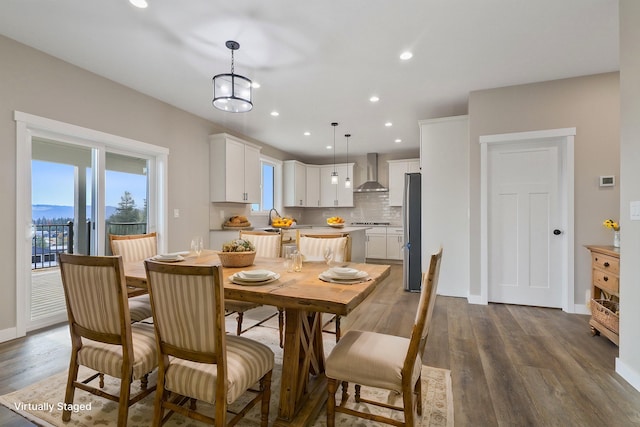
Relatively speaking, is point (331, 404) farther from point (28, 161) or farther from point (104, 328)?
point (28, 161)


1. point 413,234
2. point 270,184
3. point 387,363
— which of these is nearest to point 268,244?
point 387,363

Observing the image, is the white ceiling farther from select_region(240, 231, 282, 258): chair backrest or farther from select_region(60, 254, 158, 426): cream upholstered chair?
select_region(60, 254, 158, 426): cream upholstered chair

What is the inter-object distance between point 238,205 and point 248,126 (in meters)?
1.42

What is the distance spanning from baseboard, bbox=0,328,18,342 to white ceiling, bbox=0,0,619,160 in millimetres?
2518

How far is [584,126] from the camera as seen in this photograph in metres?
3.29

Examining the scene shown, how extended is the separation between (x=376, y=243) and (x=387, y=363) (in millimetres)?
5582

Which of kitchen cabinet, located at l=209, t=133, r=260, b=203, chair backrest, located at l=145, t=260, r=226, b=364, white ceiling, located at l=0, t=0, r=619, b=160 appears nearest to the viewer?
chair backrest, located at l=145, t=260, r=226, b=364

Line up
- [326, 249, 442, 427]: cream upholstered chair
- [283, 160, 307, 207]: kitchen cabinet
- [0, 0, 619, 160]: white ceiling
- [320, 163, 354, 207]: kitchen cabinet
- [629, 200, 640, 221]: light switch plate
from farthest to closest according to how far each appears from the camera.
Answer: [320, 163, 354, 207]: kitchen cabinet, [283, 160, 307, 207]: kitchen cabinet, [0, 0, 619, 160]: white ceiling, [629, 200, 640, 221]: light switch plate, [326, 249, 442, 427]: cream upholstered chair

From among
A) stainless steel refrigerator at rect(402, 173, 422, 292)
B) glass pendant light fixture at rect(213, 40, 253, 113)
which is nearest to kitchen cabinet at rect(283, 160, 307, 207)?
stainless steel refrigerator at rect(402, 173, 422, 292)

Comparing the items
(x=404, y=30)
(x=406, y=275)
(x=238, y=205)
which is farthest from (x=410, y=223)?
(x=238, y=205)

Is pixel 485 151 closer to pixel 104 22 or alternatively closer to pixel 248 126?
pixel 248 126

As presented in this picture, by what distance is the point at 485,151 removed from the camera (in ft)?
11.9

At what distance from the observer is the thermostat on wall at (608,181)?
321 cm

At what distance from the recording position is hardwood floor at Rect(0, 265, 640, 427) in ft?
5.57
